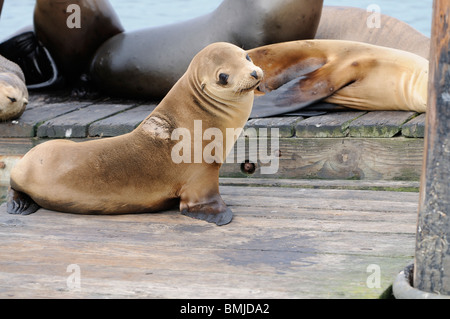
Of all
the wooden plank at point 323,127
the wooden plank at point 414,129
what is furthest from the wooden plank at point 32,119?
the wooden plank at point 414,129

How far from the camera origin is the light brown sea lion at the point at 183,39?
4.93 meters

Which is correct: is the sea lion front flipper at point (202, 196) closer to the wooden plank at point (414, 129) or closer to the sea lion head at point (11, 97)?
the wooden plank at point (414, 129)

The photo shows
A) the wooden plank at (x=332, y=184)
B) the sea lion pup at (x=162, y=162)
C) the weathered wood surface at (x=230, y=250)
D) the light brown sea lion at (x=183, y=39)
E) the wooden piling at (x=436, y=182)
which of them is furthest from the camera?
the light brown sea lion at (x=183, y=39)

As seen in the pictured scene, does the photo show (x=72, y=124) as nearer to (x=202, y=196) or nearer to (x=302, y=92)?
(x=302, y=92)

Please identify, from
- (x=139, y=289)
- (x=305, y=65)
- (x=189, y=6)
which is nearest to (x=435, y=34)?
(x=139, y=289)

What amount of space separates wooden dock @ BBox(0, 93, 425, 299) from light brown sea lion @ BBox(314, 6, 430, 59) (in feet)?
4.55

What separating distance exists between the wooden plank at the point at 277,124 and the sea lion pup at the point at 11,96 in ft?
4.58

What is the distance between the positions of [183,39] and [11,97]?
4.59ft

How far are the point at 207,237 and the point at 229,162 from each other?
1.26 metres

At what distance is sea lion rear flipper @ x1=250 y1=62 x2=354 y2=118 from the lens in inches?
170

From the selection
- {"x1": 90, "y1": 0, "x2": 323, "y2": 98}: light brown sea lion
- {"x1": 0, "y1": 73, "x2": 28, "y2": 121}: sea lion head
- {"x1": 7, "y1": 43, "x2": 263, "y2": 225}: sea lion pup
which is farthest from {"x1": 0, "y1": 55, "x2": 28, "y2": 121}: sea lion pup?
{"x1": 7, "y1": 43, "x2": 263, "y2": 225}: sea lion pup

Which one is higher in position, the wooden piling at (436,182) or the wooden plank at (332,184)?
the wooden piling at (436,182)

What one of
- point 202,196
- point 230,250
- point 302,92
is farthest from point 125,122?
point 230,250
